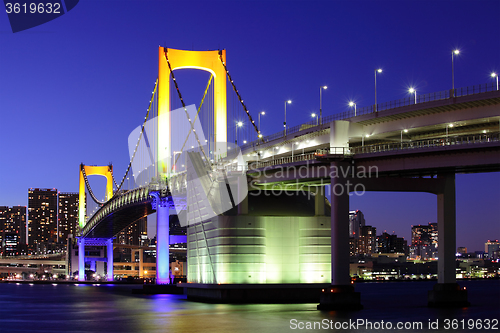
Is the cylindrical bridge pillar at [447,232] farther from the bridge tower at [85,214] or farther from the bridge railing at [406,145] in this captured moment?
the bridge tower at [85,214]

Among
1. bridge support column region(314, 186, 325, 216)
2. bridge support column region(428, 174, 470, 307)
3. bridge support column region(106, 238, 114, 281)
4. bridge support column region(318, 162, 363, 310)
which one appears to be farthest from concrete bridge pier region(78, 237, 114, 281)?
bridge support column region(428, 174, 470, 307)

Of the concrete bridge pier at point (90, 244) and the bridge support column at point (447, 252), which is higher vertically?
the bridge support column at point (447, 252)

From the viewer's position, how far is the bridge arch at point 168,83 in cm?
5854

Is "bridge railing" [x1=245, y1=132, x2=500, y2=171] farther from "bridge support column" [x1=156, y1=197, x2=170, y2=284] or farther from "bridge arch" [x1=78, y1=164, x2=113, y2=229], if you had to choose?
"bridge arch" [x1=78, y1=164, x2=113, y2=229]

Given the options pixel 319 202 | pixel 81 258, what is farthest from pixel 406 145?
pixel 81 258

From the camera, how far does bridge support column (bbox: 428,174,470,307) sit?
36812 millimetres

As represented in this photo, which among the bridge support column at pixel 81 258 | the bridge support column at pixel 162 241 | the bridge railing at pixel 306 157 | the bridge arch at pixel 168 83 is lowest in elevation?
the bridge support column at pixel 81 258

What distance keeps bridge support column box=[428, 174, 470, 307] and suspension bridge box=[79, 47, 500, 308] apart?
0.18 ft

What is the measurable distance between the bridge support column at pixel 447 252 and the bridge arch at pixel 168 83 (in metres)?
23.9

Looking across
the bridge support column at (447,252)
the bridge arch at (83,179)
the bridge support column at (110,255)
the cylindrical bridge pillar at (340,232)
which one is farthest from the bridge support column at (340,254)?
the bridge arch at (83,179)

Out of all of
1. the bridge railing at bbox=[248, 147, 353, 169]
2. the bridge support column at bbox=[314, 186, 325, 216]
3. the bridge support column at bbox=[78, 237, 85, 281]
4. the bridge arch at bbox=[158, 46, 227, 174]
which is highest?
the bridge arch at bbox=[158, 46, 227, 174]

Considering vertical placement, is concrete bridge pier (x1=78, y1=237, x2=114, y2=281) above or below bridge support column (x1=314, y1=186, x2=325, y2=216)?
below

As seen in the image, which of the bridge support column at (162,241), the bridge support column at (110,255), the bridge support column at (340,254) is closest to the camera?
the bridge support column at (340,254)

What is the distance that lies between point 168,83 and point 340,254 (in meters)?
31.6
